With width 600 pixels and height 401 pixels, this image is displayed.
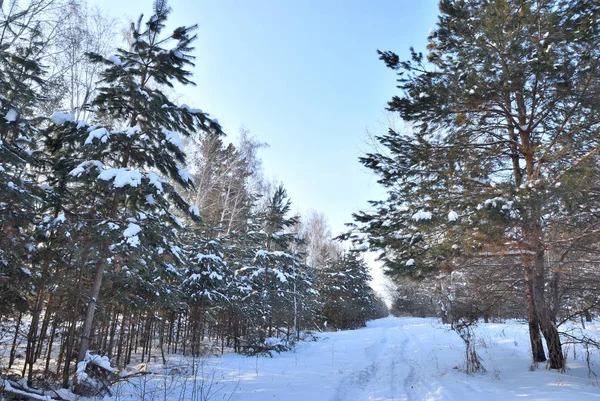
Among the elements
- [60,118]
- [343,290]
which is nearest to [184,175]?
[60,118]

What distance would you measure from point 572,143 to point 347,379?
23.3 feet

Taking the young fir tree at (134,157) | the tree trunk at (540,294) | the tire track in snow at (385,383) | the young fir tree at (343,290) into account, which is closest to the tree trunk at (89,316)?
the young fir tree at (134,157)

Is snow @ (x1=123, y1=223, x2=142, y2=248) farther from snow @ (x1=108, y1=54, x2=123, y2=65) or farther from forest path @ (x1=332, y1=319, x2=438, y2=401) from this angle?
forest path @ (x1=332, y1=319, x2=438, y2=401)

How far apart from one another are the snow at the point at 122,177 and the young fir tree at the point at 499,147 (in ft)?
19.2

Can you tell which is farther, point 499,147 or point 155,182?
point 499,147

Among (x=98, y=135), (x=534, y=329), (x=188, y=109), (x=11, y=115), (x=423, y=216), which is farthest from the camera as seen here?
(x=534, y=329)

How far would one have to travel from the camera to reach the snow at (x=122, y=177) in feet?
18.4

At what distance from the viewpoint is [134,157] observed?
6891 mm

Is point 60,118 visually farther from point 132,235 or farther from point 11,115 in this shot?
point 132,235

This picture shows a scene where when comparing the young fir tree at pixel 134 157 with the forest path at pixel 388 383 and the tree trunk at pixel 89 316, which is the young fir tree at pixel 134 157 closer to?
the tree trunk at pixel 89 316

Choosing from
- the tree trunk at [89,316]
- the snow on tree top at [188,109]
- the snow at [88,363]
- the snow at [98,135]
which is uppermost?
the snow on tree top at [188,109]

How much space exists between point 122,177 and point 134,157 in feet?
4.58

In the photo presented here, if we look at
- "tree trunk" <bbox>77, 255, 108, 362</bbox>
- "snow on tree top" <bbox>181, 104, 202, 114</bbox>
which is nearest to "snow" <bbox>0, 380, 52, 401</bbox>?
"tree trunk" <bbox>77, 255, 108, 362</bbox>

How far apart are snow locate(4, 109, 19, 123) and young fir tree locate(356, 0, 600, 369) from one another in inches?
316
